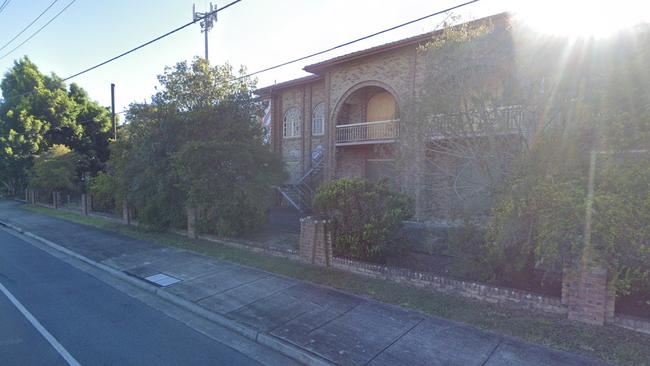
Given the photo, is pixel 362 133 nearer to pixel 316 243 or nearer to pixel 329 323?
pixel 316 243

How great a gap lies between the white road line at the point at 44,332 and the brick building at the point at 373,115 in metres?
5.76

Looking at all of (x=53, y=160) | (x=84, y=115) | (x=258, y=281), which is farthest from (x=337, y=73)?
(x=84, y=115)

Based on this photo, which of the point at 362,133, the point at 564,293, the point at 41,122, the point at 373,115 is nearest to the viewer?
the point at 564,293

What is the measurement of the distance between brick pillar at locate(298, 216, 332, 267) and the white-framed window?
45.0ft

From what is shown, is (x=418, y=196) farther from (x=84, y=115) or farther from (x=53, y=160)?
(x=84, y=115)

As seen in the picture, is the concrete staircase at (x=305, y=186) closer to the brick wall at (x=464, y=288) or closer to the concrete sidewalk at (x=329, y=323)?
the concrete sidewalk at (x=329, y=323)

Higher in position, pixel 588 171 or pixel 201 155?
pixel 201 155

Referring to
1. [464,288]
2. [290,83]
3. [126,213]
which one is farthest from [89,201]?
[464,288]

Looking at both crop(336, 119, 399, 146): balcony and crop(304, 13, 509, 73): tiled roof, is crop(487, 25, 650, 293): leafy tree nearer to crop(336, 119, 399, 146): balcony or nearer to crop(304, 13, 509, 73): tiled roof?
crop(304, 13, 509, 73): tiled roof

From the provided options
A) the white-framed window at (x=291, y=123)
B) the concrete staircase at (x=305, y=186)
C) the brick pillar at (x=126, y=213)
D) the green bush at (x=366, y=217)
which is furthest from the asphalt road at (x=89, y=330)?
the white-framed window at (x=291, y=123)

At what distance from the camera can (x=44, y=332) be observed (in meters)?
4.95

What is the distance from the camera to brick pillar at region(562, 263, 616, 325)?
4.55 m

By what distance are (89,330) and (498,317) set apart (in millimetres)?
5898

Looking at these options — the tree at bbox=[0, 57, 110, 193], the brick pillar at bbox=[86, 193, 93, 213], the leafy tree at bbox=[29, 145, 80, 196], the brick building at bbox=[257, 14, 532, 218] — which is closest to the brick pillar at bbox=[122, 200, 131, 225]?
the brick pillar at bbox=[86, 193, 93, 213]
